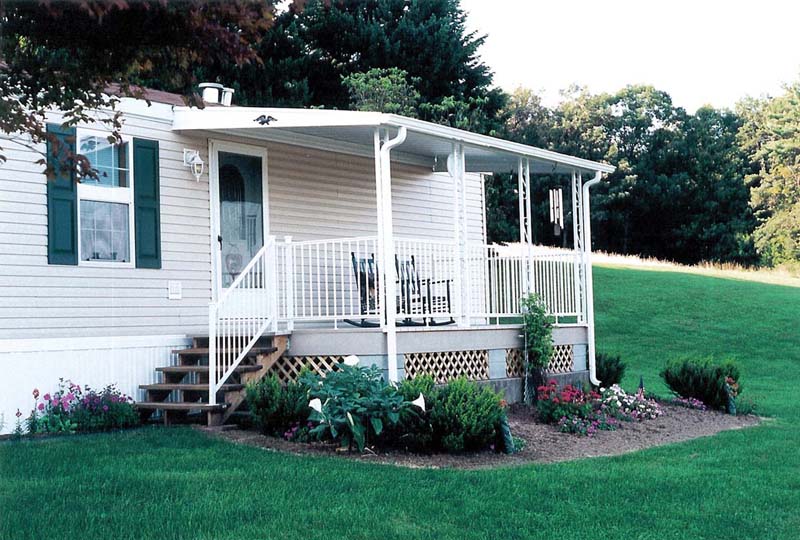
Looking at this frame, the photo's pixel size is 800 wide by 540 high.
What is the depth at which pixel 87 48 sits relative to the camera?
163 inches

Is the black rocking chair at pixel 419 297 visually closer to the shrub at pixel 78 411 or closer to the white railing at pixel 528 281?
the white railing at pixel 528 281

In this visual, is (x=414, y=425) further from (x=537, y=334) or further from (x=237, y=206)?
(x=237, y=206)

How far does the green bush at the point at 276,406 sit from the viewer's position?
8383 millimetres

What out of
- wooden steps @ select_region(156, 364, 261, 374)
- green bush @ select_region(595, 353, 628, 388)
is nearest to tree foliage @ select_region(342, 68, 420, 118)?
green bush @ select_region(595, 353, 628, 388)

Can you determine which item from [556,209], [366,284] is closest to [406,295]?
[366,284]

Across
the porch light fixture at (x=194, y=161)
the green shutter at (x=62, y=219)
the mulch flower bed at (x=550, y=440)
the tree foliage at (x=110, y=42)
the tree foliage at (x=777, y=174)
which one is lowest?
the mulch flower bed at (x=550, y=440)

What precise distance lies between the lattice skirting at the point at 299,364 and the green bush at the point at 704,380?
5.38m

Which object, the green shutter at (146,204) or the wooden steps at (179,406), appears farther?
the green shutter at (146,204)

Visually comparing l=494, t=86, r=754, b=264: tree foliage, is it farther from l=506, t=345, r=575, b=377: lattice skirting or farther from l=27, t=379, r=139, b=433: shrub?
l=27, t=379, r=139, b=433: shrub

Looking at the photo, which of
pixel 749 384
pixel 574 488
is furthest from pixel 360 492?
pixel 749 384

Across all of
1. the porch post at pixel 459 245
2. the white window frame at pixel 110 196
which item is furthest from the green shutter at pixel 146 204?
the porch post at pixel 459 245

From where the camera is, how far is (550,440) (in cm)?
905

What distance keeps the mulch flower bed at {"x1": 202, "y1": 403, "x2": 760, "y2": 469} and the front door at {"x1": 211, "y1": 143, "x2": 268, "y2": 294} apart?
96.8 inches

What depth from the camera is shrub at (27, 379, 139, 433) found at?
29.1 ft
